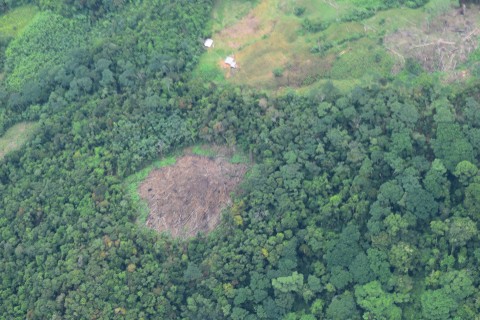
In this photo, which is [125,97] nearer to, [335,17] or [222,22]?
[222,22]

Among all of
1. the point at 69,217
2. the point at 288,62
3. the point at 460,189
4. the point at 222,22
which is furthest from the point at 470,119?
the point at 69,217

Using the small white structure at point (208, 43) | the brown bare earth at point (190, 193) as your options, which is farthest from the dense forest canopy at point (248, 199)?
the brown bare earth at point (190, 193)

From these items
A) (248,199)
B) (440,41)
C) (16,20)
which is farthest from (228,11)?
(16,20)

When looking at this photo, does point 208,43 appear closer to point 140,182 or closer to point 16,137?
point 140,182

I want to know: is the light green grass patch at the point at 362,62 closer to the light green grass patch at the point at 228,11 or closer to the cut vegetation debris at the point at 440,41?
the cut vegetation debris at the point at 440,41

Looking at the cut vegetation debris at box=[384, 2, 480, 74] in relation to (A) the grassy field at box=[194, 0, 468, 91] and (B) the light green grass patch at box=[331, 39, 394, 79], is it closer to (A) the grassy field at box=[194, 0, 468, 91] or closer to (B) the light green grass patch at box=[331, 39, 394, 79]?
(A) the grassy field at box=[194, 0, 468, 91]

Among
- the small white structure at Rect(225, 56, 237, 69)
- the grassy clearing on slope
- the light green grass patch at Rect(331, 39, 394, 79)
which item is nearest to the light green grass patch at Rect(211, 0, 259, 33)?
the small white structure at Rect(225, 56, 237, 69)
